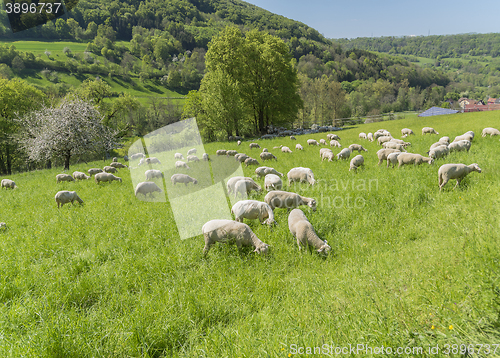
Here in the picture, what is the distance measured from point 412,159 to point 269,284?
10370mm

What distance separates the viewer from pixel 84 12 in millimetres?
187500

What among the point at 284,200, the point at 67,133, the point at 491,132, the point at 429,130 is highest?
the point at 67,133

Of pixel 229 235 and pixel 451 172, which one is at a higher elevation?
pixel 451 172

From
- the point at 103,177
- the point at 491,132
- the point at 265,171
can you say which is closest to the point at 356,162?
the point at 265,171

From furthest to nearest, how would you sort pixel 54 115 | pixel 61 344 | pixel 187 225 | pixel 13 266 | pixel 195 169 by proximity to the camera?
pixel 54 115, pixel 195 169, pixel 187 225, pixel 13 266, pixel 61 344

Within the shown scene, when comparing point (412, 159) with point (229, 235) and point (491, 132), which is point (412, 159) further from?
point (491, 132)

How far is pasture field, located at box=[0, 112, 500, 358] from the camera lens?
290cm

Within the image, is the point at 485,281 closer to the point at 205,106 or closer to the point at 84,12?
the point at 205,106

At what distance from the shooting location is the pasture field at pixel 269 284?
290 cm

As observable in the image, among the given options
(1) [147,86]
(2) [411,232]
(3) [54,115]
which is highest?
(1) [147,86]

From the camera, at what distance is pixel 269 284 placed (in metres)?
4.39

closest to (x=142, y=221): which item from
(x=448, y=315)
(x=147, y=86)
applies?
(x=448, y=315)

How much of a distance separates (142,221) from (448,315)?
7.68 metres

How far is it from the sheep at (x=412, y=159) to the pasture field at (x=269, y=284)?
281 cm
